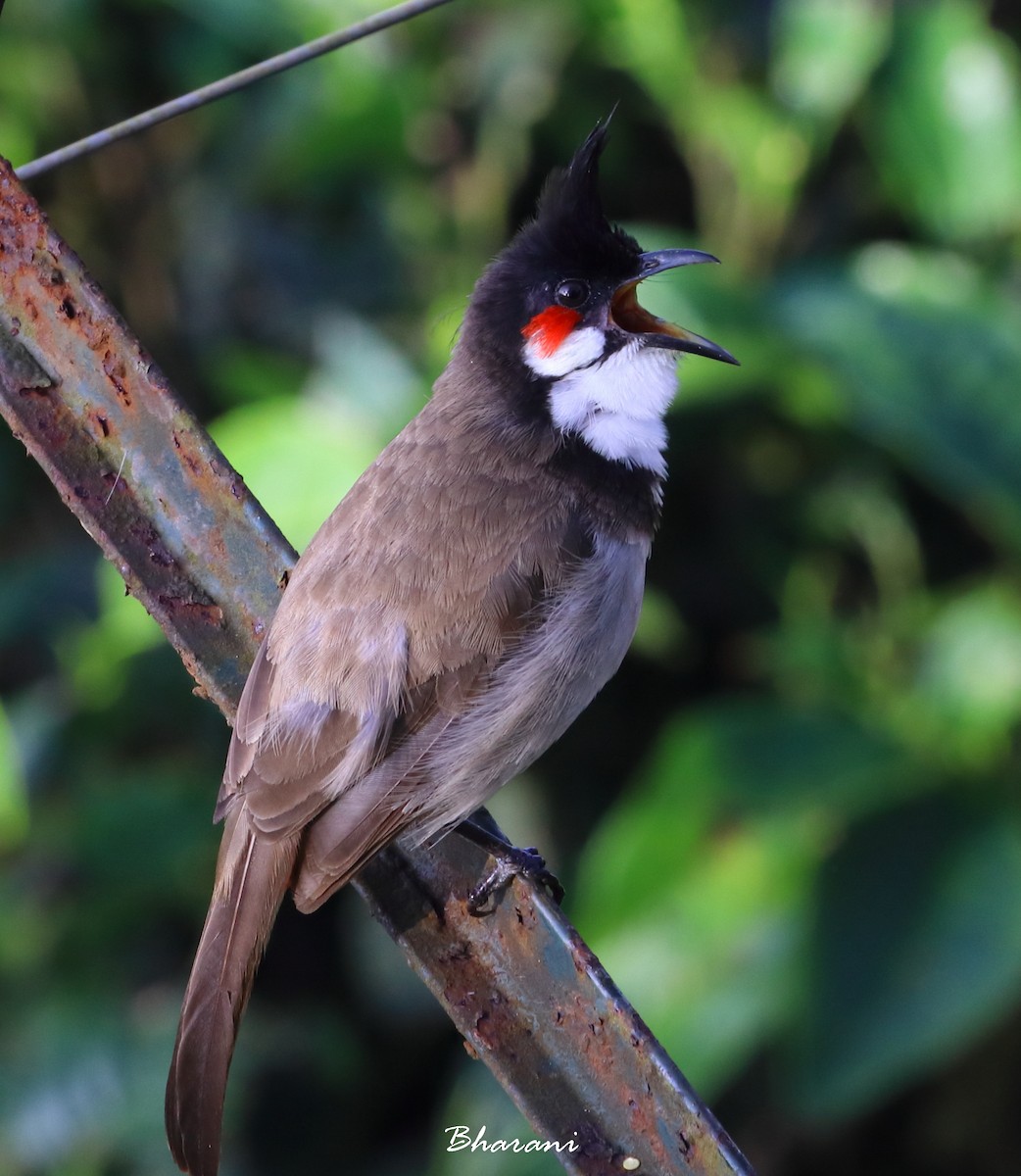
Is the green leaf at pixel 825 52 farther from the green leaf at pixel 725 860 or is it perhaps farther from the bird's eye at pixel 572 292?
the bird's eye at pixel 572 292

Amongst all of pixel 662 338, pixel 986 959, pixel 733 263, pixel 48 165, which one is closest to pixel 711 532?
pixel 733 263

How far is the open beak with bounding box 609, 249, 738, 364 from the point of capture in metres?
2.12

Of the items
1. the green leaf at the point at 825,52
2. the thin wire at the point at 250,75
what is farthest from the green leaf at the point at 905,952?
the thin wire at the point at 250,75

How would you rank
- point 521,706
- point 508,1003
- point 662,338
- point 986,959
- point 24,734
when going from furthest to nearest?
point 24,734
point 986,959
point 662,338
point 521,706
point 508,1003

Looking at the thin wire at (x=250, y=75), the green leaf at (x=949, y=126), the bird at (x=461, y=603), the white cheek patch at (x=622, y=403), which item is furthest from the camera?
the green leaf at (x=949, y=126)

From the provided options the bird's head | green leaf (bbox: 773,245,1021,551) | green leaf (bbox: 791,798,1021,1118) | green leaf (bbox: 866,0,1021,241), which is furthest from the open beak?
green leaf (bbox: 866,0,1021,241)

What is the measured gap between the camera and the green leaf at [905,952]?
2.64 meters

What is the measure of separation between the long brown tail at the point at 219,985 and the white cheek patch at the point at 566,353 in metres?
0.75

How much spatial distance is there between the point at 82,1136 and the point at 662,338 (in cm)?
191

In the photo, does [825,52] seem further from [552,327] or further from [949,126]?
[552,327]

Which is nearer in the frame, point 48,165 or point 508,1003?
point 508,1003

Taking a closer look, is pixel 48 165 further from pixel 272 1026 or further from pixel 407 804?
pixel 272 1026

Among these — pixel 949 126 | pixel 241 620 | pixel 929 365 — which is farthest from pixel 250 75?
pixel 949 126

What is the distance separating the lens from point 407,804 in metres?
1.77
